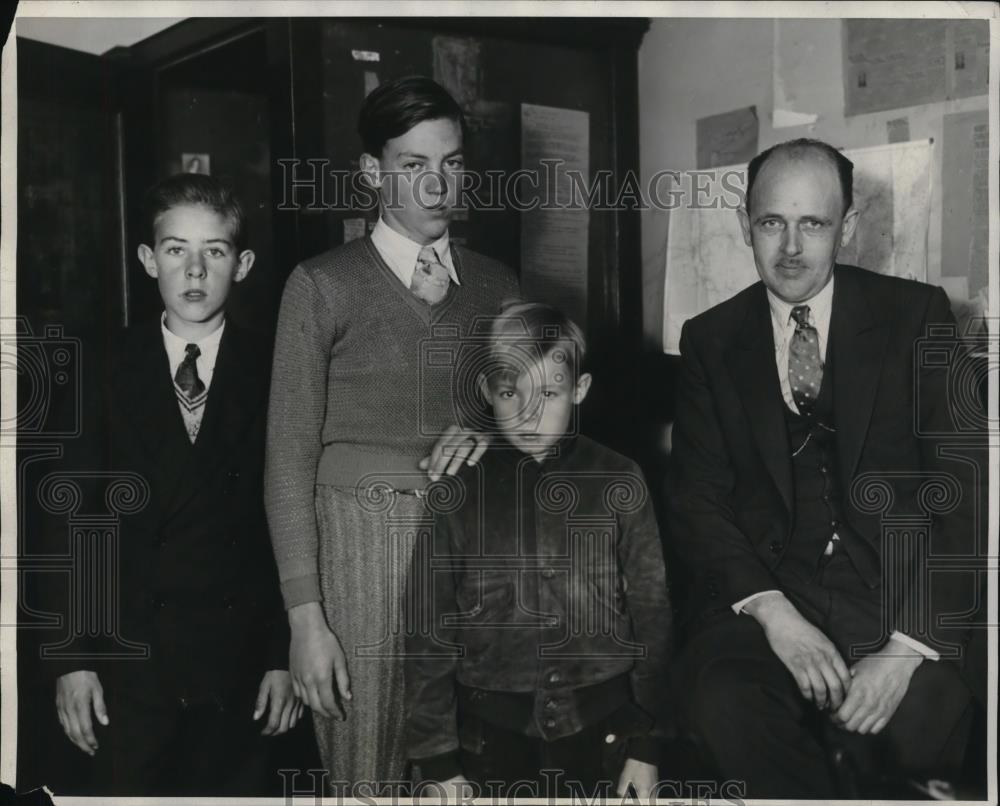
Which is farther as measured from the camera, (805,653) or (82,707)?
(82,707)

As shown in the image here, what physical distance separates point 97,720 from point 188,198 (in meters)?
0.95

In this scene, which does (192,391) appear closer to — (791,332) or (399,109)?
(399,109)

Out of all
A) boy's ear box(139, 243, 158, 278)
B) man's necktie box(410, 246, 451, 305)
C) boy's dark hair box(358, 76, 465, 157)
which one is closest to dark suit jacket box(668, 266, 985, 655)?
man's necktie box(410, 246, 451, 305)

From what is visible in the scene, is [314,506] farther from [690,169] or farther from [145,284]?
[690,169]

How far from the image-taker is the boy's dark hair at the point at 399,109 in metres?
1.77

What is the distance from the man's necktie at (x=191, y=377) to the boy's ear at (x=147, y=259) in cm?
15

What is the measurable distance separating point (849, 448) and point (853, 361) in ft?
0.49

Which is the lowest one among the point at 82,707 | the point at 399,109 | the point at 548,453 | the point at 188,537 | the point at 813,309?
the point at 82,707

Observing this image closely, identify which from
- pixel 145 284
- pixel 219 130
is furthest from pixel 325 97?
pixel 145 284

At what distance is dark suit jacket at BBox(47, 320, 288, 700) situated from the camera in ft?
5.96

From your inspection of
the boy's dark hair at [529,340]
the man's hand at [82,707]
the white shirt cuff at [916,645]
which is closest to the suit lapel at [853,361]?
the white shirt cuff at [916,645]

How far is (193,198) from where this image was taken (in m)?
1.81

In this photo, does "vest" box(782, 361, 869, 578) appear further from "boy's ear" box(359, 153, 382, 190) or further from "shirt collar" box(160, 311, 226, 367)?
"shirt collar" box(160, 311, 226, 367)

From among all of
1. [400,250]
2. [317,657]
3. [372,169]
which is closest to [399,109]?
[372,169]
